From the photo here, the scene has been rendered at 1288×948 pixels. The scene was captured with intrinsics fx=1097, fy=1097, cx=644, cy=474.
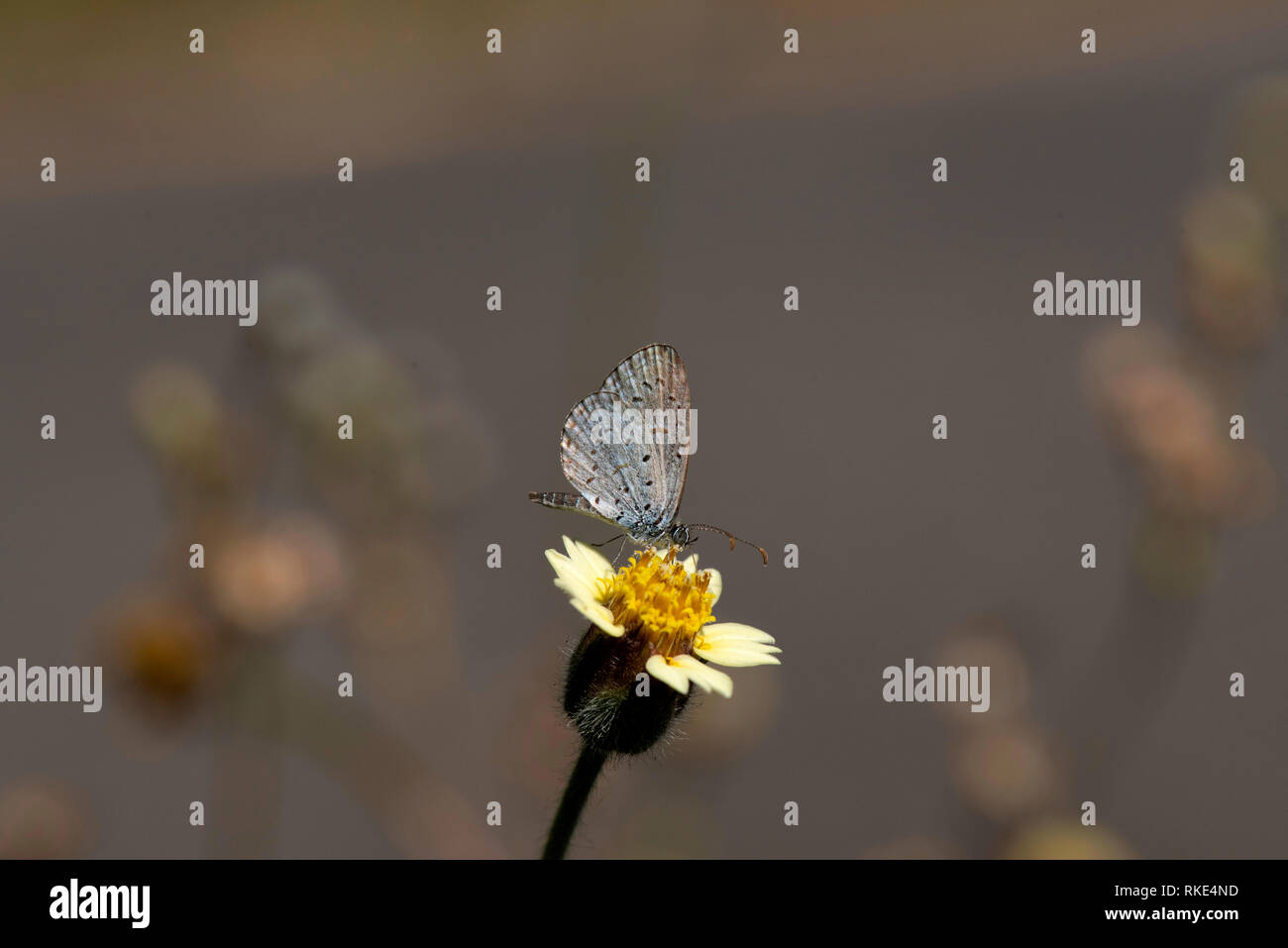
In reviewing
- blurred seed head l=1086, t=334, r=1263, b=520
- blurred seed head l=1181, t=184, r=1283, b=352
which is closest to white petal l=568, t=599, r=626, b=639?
blurred seed head l=1086, t=334, r=1263, b=520

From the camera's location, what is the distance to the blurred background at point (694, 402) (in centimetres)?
304

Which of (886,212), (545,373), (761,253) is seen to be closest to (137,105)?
(545,373)

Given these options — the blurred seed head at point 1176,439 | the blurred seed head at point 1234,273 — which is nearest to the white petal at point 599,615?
the blurred seed head at point 1176,439

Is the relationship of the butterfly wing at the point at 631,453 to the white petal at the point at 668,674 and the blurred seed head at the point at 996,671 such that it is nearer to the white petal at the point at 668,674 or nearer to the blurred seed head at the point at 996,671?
the white petal at the point at 668,674

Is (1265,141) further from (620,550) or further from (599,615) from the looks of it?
(599,615)

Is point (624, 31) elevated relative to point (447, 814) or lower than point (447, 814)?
elevated

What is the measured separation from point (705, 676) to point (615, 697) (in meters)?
0.17

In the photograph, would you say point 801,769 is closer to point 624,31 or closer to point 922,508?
point 922,508

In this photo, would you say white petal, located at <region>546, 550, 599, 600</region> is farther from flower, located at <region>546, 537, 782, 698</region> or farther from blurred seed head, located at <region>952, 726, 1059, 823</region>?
blurred seed head, located at <region>952, 726, 1059, 823</region>

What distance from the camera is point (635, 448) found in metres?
2.47

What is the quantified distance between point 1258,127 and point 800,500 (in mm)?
2567

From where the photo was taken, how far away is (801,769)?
4574 millimetres

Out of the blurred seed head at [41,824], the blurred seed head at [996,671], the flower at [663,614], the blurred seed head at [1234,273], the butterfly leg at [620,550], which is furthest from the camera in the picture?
the blurred seed head at [996,671]

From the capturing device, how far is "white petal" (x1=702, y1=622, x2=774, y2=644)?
2221 millimetres
